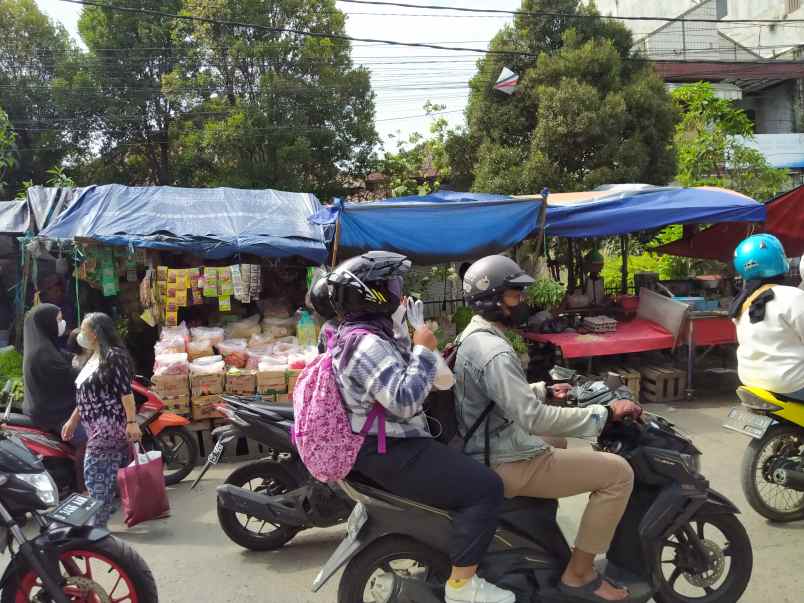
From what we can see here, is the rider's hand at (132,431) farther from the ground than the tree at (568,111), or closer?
closer

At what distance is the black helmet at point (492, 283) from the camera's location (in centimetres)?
272

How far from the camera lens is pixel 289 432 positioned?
144 inches

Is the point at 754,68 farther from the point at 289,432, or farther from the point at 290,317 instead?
the point at 289,432

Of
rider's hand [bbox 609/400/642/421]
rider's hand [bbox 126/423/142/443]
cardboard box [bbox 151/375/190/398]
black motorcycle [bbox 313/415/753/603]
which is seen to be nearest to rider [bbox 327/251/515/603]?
black motorcycle [bbox 313/415/753/603]

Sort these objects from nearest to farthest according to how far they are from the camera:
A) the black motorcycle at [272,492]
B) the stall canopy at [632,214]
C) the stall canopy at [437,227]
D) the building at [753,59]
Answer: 1. the black motorcycle at [272,492]
2. the stall canopy at [437,227]
3. the stall canopy at [632,214]
4. the building at [753,59]

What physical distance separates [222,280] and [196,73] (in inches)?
565

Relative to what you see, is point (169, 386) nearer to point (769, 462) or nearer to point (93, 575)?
point (93, 575)

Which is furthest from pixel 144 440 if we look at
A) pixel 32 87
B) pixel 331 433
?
pixel 32 87

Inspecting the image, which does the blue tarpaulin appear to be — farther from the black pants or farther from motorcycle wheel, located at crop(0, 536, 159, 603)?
motorcycle wheel, located at crop(0, 536, 159, 603)

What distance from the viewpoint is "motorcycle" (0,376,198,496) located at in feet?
15.2

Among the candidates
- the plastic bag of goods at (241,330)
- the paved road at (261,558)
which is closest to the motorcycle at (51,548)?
the paved road at (261,558)

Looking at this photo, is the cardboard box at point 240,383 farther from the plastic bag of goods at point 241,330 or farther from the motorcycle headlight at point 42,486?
the motorcycle headlight at point 42,486

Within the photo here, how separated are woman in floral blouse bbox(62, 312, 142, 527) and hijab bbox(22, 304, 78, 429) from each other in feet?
1.79

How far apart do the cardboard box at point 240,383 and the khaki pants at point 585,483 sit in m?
3.95
